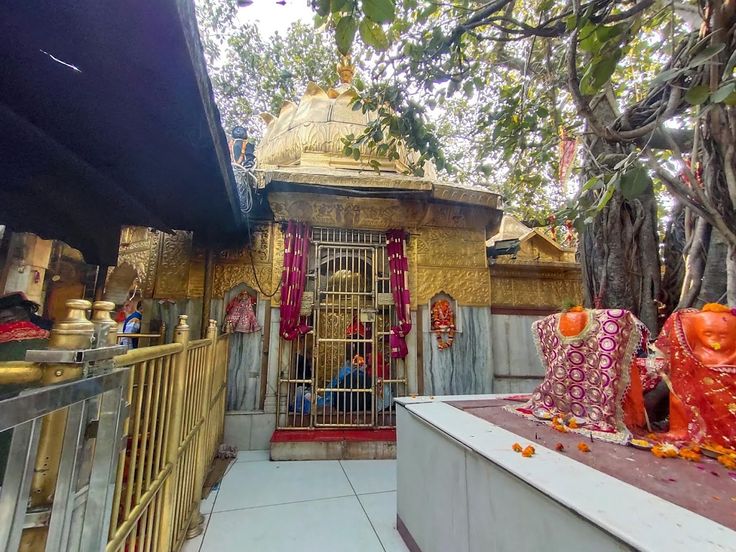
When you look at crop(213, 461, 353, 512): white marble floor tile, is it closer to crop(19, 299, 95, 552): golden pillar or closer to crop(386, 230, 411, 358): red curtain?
crop(386, 230, 411, 358): red curtain

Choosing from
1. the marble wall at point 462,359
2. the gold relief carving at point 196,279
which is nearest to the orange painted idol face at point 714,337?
the marble wall at point 462,359

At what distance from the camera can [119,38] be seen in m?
1.37

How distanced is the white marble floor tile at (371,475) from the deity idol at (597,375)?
1688 millimetres

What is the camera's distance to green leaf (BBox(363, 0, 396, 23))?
1225 mm

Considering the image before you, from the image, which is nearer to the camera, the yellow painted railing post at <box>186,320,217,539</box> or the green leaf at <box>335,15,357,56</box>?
the green leaf at <box>335,15,357,56</box>

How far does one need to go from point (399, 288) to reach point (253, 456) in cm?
275

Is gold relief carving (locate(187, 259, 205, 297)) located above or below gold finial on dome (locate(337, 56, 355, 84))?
below

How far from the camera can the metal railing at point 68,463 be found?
551 millimetres

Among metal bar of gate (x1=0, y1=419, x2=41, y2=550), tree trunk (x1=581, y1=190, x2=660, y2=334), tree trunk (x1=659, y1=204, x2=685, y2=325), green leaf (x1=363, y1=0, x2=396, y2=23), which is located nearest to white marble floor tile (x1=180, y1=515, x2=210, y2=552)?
metal bar of gate (x1=0, y1=419, x2=41, y2=550)

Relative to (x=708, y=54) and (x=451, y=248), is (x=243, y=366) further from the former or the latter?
(x=708, y=54)

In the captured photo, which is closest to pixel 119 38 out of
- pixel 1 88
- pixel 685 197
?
pixel 1 88

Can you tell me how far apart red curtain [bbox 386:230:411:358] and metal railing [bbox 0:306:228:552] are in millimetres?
2705

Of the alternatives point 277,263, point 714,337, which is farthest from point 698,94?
point 277,263

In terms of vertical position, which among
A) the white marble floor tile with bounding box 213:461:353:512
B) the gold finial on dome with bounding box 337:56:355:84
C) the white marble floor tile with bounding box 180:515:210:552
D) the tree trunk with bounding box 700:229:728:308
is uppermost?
the gold finial on dome with bounding box 337:56:355:84
